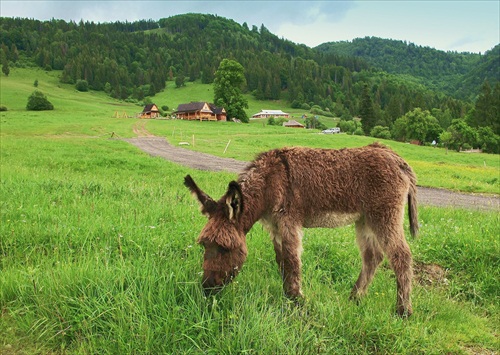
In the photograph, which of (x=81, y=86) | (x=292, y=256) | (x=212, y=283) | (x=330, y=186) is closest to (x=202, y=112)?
(x=81, y=86)

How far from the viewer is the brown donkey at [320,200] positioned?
4145 millimetres

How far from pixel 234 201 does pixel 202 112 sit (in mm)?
100671

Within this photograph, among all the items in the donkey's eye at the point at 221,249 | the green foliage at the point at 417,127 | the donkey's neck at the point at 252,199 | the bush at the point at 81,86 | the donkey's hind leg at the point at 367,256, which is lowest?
the donkey's hind leg at the point at 367,256

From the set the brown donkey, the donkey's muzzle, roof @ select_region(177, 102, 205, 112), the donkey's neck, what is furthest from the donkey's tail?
roof @ select_region(177, 102, 205, 112)

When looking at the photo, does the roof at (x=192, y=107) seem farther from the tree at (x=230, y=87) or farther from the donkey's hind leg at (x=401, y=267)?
the donkey's hind leg at (x=401, y=267)

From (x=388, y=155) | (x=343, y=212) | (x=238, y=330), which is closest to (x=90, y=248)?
(x=238, y=330)

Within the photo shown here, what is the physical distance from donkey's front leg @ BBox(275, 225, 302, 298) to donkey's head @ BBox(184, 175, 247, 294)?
1.82 feet

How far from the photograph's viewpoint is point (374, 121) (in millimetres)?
100188

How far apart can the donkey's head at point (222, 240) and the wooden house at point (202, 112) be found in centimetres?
9322

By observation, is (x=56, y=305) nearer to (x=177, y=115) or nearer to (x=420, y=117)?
(x=420, y=117)

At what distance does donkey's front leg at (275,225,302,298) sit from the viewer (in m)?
4.14

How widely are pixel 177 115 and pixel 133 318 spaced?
4510 inches

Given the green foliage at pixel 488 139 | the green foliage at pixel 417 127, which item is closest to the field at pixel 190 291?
the green foliage at pixel 488 139

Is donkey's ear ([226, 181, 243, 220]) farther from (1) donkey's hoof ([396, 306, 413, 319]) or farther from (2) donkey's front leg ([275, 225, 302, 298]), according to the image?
(1) donkey's hoof ([396, 306, 413, 319])
